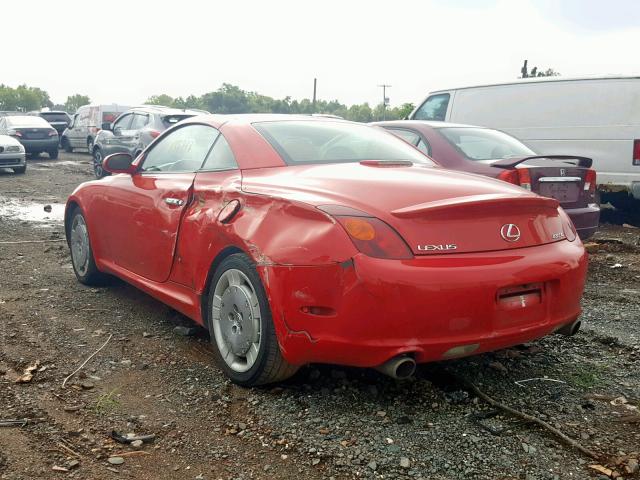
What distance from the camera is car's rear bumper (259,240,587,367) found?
290 centimetres

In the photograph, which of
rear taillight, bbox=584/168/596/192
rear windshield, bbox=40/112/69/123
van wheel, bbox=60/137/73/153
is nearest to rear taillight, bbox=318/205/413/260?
rear taillight, bbox=584/168/596/192

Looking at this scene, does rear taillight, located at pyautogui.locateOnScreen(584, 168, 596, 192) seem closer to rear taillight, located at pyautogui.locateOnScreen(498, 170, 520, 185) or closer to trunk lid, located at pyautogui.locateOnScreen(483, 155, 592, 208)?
trunk lid, located at pyautogui.locateOnScreen(483, 155, 592, 208)

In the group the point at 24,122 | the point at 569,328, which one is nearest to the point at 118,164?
the point at 569,328

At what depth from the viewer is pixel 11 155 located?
16.2 meters

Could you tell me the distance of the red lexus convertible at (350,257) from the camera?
9.63ft

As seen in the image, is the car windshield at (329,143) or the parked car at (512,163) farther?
the parked car at (512,163)

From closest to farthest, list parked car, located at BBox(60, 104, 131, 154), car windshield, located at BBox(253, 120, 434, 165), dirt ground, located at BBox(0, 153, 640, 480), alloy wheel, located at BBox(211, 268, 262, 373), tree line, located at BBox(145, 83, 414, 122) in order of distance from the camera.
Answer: dirt ground, located at BBox(0, 153, 640, 480), alloy wheel, located at BBox(211, 268, 262, 373), car windshield, located at BBox(253, 120, 434, 165), parked car, located at BBox(60, 104, 131, 154), tree line, located at BBox(145, 83, 414, 122)

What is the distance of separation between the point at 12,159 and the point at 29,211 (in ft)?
22.2

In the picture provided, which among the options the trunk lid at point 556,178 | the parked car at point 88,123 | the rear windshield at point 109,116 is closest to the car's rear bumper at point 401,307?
the trunk lid at point 556,178

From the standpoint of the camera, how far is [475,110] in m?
10.1

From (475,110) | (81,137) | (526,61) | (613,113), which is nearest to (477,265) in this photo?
(613,113)

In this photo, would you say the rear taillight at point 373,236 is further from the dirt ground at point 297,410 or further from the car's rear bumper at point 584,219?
the car's rear bumper at point 584,219

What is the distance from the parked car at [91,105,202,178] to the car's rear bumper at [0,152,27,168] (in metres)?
1.76

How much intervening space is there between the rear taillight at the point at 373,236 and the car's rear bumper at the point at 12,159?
15.2 meters
